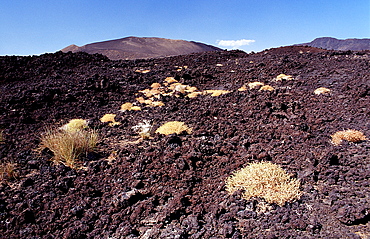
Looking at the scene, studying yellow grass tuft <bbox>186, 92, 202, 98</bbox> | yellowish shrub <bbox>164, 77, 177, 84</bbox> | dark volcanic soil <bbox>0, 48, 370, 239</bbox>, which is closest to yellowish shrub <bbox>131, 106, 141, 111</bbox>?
dark volcanic soil <bbox>0, 48, 370, 239</bbox>

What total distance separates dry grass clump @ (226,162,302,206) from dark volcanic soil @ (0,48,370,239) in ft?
0.37

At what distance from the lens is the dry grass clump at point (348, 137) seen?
16.5 ft

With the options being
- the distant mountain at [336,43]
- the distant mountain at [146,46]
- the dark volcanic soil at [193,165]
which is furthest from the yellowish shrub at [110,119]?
the distant mountain at [336,43]

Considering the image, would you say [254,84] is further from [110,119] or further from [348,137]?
[110,119]

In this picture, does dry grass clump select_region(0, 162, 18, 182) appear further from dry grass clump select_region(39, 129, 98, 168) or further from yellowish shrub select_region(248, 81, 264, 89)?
yellowish shrub select_region(248, 81, 264, 89)

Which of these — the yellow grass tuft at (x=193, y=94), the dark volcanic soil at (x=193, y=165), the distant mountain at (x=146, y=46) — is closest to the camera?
the dark volcanic soil at (x=193, y=165)

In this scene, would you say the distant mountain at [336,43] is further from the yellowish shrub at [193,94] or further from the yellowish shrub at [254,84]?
the yellowish shrub at [193,94]

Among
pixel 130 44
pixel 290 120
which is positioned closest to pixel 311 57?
pixel 290 120

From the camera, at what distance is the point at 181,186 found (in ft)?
13.6

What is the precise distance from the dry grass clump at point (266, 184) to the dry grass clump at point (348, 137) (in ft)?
6.02

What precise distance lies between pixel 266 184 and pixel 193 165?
1.42 m

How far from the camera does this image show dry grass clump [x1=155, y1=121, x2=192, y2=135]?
6.29 meters

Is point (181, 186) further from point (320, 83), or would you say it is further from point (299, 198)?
point (320, 83)

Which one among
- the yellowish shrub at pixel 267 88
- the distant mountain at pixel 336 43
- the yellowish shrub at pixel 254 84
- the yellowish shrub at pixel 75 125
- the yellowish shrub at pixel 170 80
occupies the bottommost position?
the yellowish shrub at pixel 75 125
